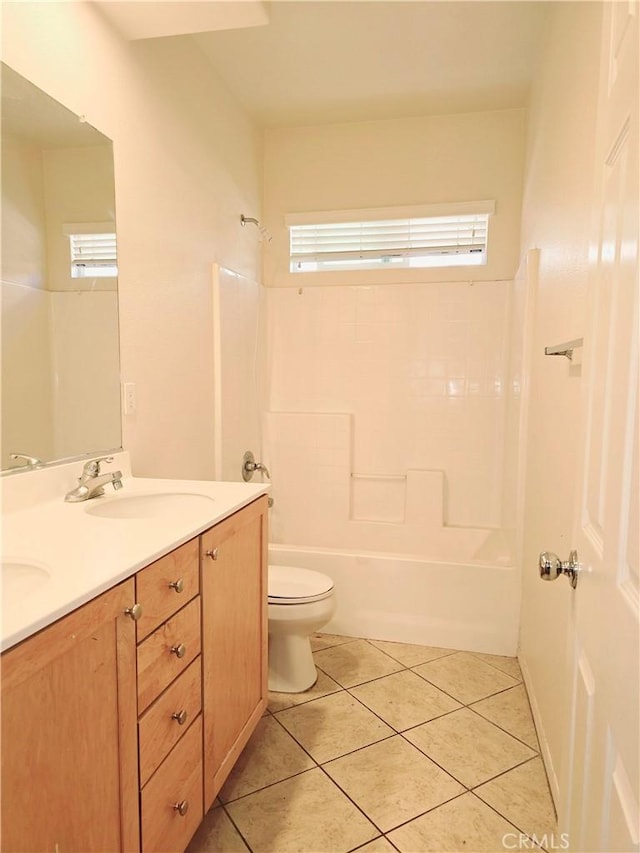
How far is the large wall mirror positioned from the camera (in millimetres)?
1277

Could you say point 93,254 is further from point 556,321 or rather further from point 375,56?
point 375,56

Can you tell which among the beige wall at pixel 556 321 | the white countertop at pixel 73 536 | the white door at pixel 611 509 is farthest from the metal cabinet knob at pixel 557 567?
the white countertop at pixel 73 536

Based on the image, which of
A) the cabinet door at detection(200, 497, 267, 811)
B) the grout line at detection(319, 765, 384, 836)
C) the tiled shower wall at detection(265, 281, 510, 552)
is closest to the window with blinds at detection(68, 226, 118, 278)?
the cabinet door at detection(200, 497, 267, 811)

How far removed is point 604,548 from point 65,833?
3.18ft

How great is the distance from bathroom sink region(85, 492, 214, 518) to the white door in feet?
3.31

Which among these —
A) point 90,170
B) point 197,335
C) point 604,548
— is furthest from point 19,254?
point 604,548

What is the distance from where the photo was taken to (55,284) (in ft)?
4.73

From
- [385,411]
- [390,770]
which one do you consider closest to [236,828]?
[390,770]

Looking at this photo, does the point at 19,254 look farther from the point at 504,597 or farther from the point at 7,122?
the point at 504,597

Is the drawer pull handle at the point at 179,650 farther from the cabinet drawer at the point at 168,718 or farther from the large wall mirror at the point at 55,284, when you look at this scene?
the large wall mirror at the point at 55,284

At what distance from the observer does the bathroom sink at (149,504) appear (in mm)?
1472

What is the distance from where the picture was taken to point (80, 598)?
0.79 metres

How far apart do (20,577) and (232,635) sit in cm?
66

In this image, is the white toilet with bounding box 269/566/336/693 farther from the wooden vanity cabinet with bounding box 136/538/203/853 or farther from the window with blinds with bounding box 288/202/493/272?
the window with blinds with bounding box 288/202/493/272
